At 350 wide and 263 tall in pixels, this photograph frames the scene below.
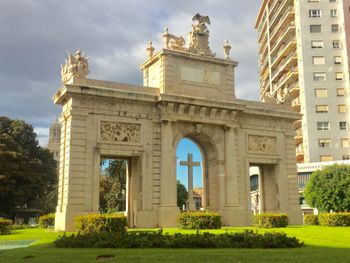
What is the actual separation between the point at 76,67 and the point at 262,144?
15.0 meters

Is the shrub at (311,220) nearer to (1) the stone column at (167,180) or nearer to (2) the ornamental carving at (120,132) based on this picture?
(1) the stone column at (167,180)

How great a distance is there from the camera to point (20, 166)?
47.0 m

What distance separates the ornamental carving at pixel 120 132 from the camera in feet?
89.0

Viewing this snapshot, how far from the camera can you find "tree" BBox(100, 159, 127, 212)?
47.0 meters

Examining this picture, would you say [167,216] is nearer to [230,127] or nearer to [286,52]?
[230,127]

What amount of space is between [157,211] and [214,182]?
5.51 metres

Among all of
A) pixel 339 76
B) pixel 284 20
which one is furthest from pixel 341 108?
pixel 284 20

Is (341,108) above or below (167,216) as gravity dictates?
above

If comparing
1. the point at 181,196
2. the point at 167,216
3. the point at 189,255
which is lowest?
the point at 189,255

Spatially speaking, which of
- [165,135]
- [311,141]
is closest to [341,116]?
[311,141]

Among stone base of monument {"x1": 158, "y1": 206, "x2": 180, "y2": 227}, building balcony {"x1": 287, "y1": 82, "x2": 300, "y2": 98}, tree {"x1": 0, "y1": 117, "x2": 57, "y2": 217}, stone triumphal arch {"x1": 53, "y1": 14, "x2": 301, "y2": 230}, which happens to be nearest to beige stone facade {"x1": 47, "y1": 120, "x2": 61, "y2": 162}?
tree {"x1": 0, "y1": 117, "x2": 57, "y2": 217}

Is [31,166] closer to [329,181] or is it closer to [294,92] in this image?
[329,181]

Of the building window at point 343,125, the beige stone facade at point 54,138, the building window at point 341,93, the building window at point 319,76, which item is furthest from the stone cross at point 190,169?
the beige stone facade at point 54,138

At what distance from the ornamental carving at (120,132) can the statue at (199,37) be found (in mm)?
7449
